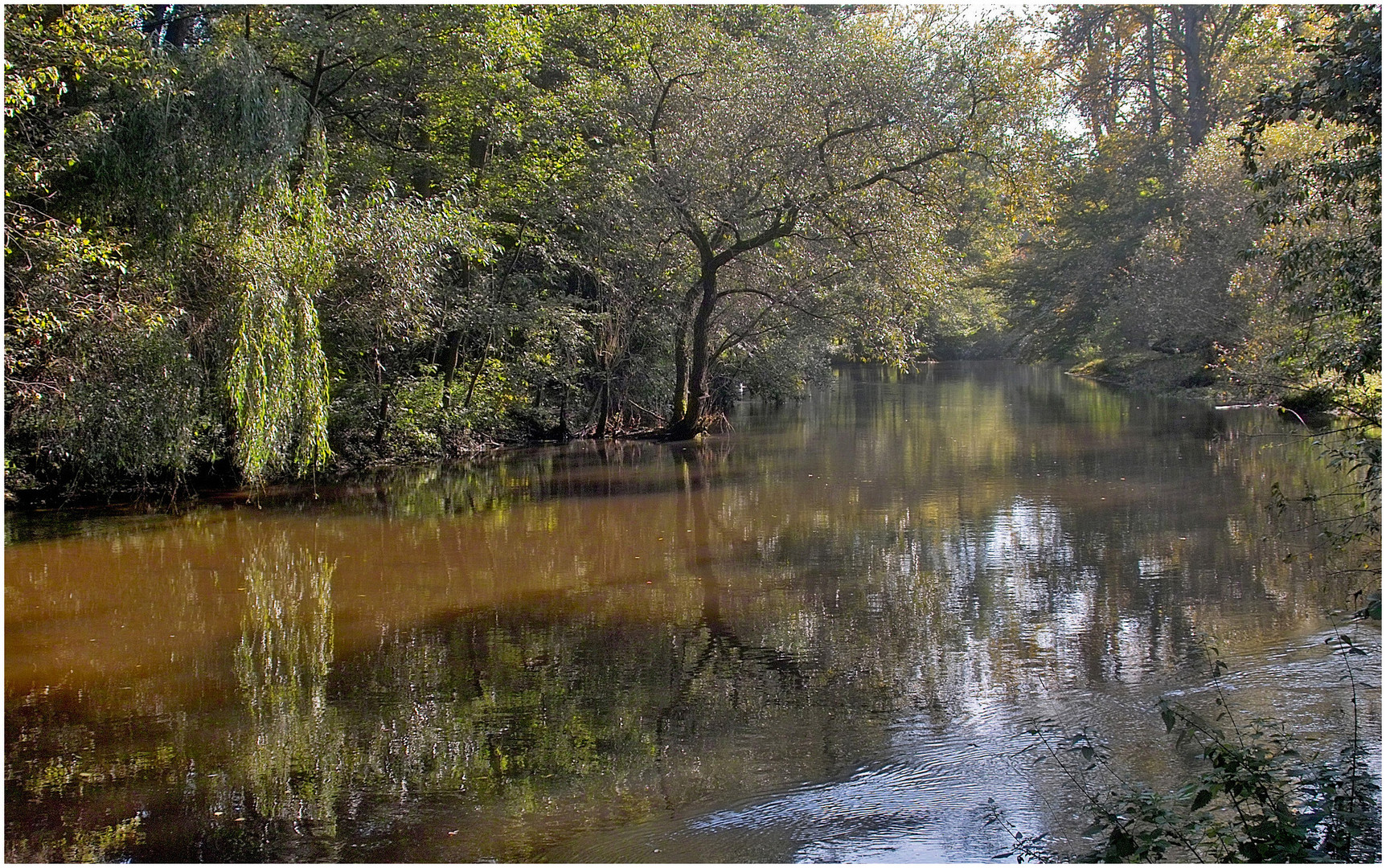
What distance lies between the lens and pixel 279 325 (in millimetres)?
12477

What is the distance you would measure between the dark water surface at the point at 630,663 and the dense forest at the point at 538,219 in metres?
1.85

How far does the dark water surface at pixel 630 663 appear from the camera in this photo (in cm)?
500

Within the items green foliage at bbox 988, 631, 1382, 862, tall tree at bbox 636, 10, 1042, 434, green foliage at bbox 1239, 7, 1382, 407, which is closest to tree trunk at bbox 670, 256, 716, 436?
tall tree at bbox 636, 10, 1042, 434

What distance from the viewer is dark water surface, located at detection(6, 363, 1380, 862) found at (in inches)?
197

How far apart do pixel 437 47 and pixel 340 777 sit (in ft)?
45.4

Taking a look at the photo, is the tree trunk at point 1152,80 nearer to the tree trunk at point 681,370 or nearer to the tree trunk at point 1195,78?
the tree trunk at point 1195,78

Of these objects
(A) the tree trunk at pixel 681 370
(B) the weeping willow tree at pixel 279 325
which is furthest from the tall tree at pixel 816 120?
(B) the weeping willow tree at pixel 279 325

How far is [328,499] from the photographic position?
15078 millimetres

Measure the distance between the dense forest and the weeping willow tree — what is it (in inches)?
1.6

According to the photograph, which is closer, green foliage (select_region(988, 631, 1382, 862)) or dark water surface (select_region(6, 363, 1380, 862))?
green foliage (select_region(988, 631, 1382, 862))

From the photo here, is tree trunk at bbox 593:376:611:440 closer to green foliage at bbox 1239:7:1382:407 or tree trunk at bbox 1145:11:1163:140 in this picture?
green foliage at bbox 1239:7:1382:407

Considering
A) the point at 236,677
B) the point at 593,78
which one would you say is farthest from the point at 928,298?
the point at 236,677

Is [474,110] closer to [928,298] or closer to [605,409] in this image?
[605,409]

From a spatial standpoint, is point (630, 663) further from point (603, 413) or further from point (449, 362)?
point (603, 413)
